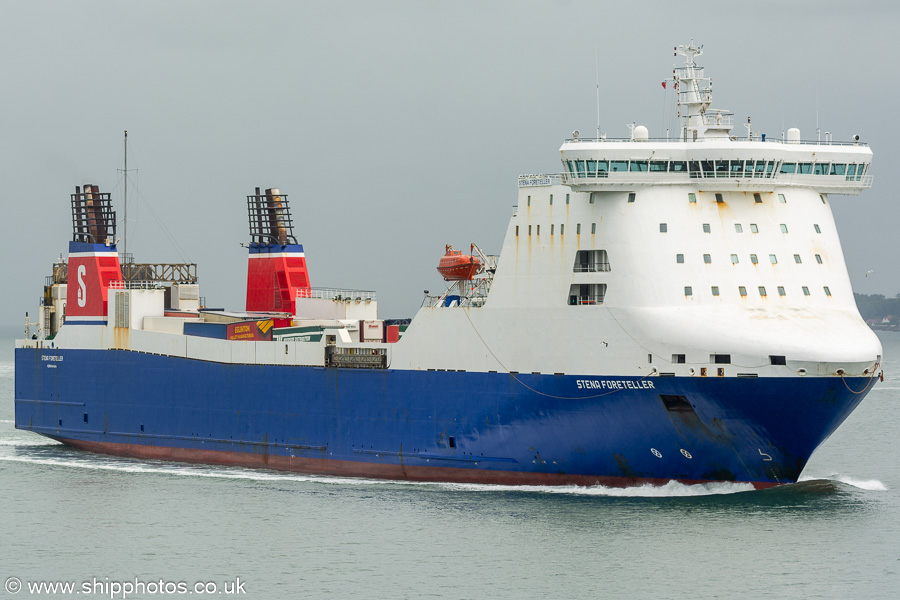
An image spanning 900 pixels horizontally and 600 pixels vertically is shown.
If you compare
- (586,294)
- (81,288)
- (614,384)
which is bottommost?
(614,384)

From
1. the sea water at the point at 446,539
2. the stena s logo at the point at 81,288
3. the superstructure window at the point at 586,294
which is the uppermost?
the stena s logo at the point at 81,288

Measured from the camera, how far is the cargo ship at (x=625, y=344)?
32312 millimetres

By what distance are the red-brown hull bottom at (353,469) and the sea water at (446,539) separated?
324mm

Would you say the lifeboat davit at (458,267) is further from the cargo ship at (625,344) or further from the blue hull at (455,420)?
the blue hull at (455,420)

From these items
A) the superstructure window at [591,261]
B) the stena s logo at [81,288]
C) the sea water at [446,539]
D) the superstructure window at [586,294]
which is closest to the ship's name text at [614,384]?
the superstructure window at [586,294]

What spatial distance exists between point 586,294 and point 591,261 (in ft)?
2.83

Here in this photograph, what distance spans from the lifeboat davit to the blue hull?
3367mm

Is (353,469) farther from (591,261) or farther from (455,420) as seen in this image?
(591,261)

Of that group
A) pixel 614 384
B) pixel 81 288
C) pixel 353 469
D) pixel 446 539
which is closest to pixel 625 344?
pixel 614 384

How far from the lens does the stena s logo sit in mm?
46466

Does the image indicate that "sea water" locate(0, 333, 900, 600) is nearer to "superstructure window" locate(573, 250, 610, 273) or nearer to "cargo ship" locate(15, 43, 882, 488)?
"cargo ship" locate(15, 43, 882, 488)

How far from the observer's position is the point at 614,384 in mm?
33219

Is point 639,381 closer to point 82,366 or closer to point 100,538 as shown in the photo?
point 100,538

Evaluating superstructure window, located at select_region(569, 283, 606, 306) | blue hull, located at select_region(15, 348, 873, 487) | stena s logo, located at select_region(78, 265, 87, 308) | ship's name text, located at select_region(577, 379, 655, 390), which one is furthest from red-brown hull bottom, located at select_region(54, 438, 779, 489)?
stena s logo, located at select_region(78, 265, 87, 308)
